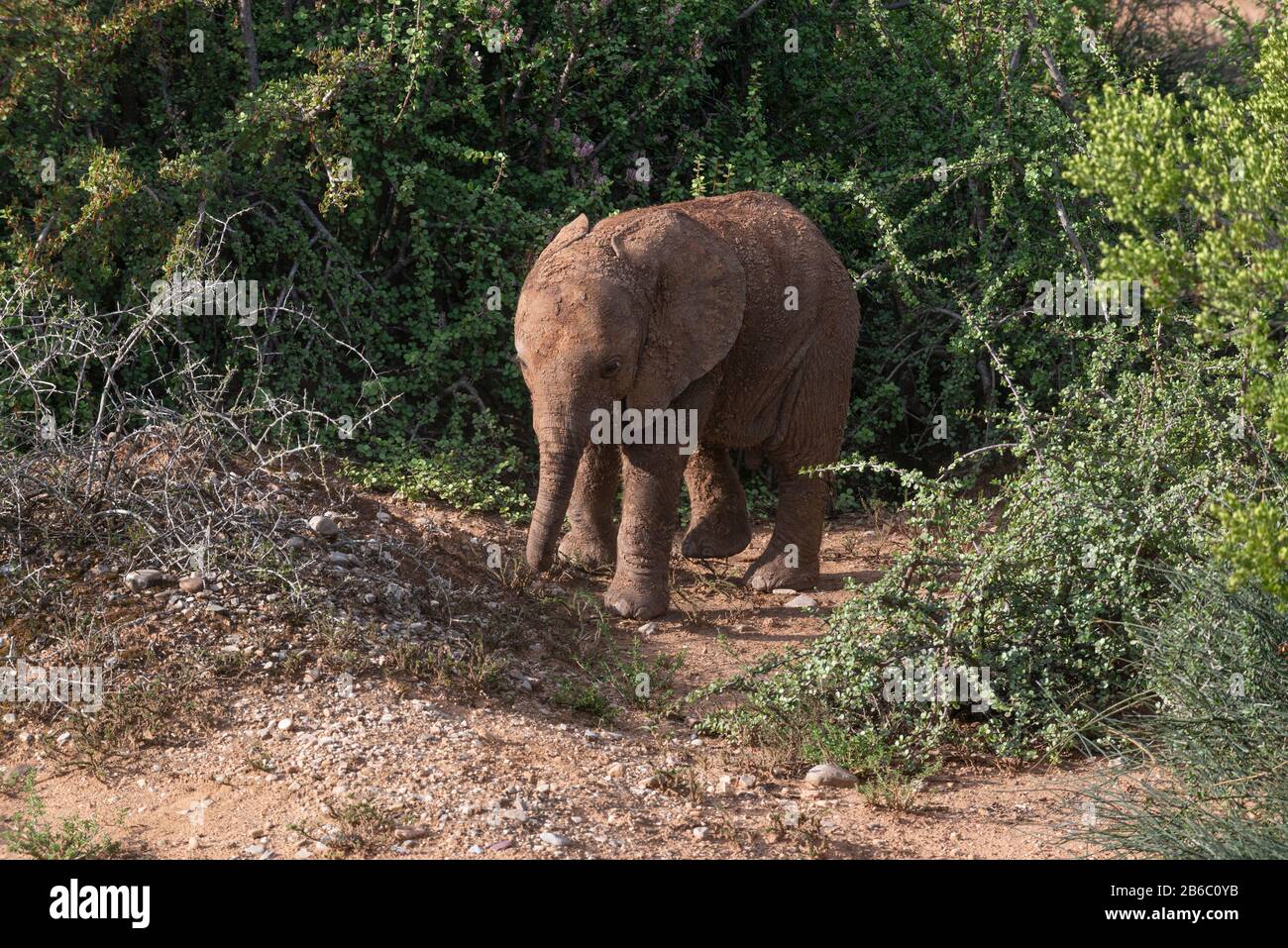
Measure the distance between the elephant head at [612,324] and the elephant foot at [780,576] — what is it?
139 centimetres

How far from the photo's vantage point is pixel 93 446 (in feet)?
24.0

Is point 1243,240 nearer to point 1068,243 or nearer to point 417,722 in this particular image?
point 417,722

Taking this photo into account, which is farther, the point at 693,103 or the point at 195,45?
the point at 693,103

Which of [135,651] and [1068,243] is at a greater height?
[1068,243]

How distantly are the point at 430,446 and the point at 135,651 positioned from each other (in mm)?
3390

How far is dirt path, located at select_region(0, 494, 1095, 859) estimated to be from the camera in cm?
564

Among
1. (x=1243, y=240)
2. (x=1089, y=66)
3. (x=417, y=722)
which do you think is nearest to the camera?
(x=1243, y=240)

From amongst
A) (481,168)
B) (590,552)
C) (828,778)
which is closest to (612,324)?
(590,552)

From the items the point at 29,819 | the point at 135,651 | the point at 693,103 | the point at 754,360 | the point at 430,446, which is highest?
the point at 693,103

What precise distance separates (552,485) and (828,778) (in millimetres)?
2126

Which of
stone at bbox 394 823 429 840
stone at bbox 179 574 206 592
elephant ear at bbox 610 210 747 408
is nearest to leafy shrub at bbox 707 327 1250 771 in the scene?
elephant ear at bbox 610 210 747 408

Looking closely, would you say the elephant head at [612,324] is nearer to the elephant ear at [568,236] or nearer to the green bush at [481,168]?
the elephant ear at [568,236]

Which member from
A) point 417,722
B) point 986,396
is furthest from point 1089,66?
point 417,722

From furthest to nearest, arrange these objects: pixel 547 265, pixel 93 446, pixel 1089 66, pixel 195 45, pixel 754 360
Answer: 1. pixel 1089 66
2. pixel 195 45
3. pixel 754 360
4. pixel 547 265
5. pixel 93 446
